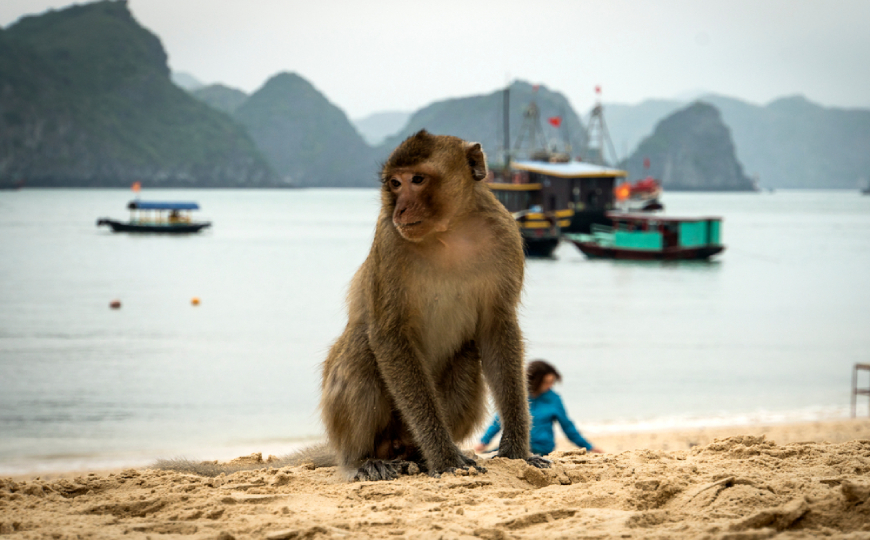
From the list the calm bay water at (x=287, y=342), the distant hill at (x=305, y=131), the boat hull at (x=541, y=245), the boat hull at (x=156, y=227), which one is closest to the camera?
the calm bay water at (x=287, y=342)

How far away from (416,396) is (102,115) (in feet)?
286

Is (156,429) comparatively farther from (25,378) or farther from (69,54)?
(69,54)

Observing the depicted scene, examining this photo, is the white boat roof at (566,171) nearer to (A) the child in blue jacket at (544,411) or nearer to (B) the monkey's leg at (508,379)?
(A) the child in blue jacket at (544,411)

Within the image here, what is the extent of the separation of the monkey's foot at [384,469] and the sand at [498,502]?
12 cm

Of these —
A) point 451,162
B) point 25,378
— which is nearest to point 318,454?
point 451,162

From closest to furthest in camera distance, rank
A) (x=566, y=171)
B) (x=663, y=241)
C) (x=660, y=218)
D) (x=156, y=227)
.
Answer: (x=660, y=218) < (x=663, y=241) < (x=566, y=171) < (x=156, y=227)

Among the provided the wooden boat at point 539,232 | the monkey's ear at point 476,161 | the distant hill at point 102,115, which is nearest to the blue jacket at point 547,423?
the monkey's ear at point 476,161

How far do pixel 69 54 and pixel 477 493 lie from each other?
8216cm

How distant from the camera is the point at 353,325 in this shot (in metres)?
3.45

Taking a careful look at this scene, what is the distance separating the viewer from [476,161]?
10.6 feet

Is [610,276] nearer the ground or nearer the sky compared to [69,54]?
nearer the ground

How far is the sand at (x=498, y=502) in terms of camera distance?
2.33 metres

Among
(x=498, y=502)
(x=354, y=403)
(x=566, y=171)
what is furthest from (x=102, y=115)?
(x=498, y=502)

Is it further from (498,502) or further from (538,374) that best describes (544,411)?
(498,502)
